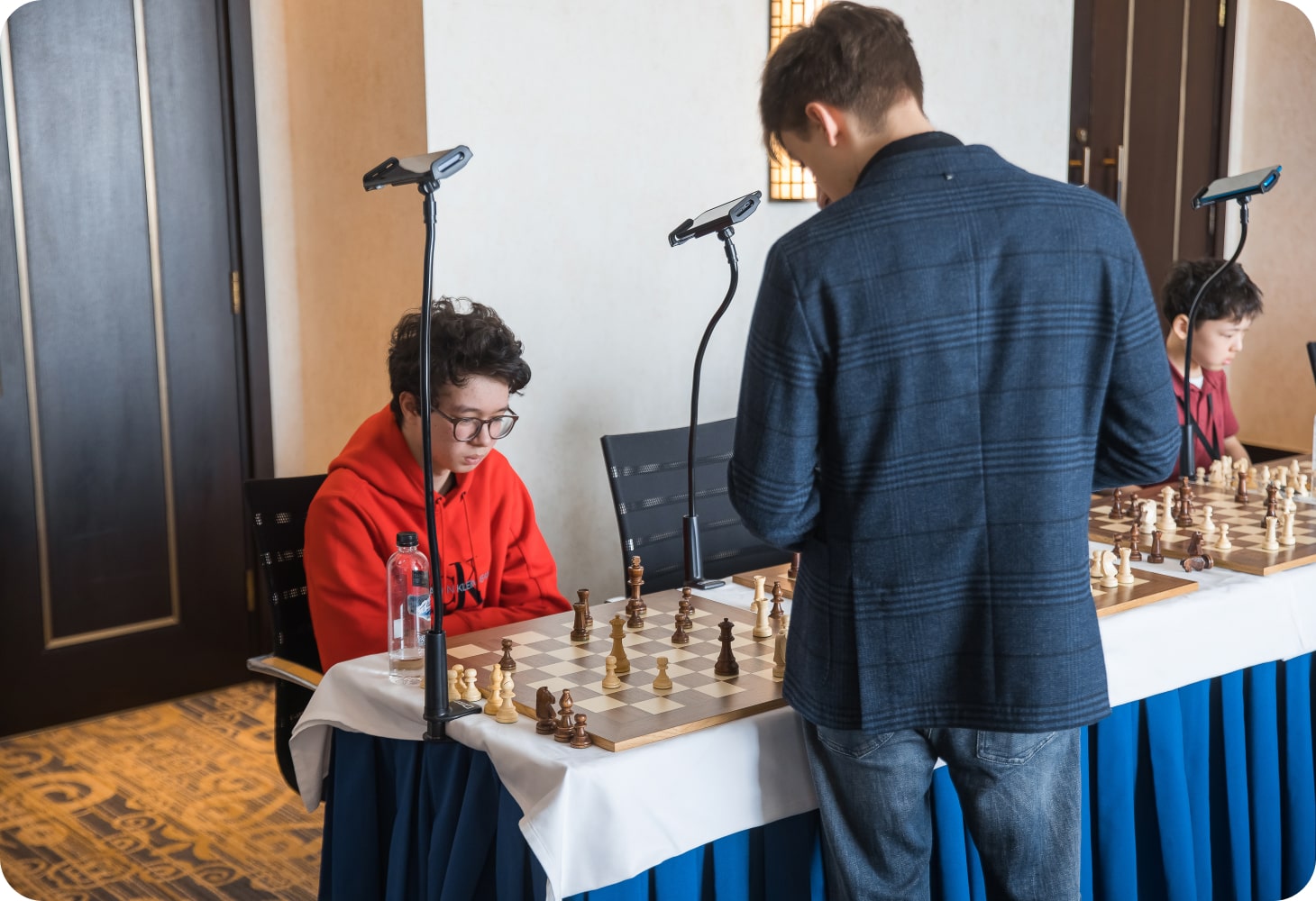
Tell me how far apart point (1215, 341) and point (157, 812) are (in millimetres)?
2781

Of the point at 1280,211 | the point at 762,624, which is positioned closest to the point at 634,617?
the point at 762,624

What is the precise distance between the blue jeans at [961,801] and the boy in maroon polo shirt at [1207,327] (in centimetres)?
185

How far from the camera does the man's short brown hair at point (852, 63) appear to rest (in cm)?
125

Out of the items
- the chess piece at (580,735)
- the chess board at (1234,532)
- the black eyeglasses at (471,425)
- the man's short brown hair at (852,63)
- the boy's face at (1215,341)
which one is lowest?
the chess piece at (580,735)

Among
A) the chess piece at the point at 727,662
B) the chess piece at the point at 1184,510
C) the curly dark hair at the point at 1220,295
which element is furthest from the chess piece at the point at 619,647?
the curly dark hair at the point at 1220,295

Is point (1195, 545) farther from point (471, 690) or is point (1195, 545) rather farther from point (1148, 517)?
point (471, 690)

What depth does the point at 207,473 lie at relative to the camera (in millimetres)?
3516

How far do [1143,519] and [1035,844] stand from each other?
1169 millimetres

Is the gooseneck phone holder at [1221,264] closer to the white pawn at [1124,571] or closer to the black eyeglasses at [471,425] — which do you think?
the white pawn at [1124,571]

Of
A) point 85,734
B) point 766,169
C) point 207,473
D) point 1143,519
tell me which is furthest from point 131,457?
point 1143,519

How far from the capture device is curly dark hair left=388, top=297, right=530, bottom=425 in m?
2.00

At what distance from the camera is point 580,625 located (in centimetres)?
182

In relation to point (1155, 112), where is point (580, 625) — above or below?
below

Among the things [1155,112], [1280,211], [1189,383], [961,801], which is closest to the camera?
[961,801]
